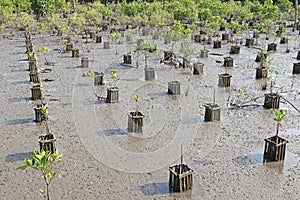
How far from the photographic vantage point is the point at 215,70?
1521 centimetres

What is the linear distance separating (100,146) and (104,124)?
1.34 meters

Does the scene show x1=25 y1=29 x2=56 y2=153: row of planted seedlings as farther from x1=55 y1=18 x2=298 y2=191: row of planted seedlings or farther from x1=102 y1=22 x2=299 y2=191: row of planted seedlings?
x1=102 y1=22 x2=299 y2=191: row of planted seedlings

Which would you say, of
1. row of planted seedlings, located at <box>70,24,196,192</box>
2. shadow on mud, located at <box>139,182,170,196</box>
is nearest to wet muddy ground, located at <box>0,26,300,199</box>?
shadow on mud, located at <box>139,182,170,196</box>

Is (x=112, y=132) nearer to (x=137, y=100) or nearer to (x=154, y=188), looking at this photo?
(x=137, y=100)

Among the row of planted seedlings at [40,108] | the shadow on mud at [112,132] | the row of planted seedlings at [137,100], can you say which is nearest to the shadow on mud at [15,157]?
the row of planted seedlings at [40,108]

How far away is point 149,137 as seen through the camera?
9234 millimetres

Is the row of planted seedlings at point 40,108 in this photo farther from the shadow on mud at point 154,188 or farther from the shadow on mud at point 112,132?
the shadow on mud at point 154,188

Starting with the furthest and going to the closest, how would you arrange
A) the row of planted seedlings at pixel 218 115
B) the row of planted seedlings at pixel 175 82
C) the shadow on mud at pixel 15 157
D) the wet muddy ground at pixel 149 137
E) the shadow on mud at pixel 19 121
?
the shadow on mud at pixel 19 121
the row of planted seedlings at pixel 175 82
the shadow on mud at pixel 15 157
the row of planted seedlings at pixel 218 115
the wet muddy ground at pixel 149 137

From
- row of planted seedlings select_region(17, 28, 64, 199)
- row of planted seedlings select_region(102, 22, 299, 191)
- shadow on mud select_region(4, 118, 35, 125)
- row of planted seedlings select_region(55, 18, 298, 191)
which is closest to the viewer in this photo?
row of planted seedlings select_region(17, 28, 64, 199)

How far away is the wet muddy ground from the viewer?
23.2 feet

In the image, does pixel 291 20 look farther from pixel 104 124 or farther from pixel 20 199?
pixel 20 199

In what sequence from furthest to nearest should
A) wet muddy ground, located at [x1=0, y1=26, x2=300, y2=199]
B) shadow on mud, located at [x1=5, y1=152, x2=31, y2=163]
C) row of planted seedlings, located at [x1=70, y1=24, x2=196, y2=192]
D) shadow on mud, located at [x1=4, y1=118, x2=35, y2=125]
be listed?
shadow on mud, located at [x1=4, y1=118, x2=35, y2=125], shadow on mud, located at [x1=5, y1=152, x2=31, y2=163], wet muddy ground, located at [x1=0, y1=26, x2=300, y2=199], row of planted seedlings, located at [x1=70, y1=24, x2=196, y2=192]

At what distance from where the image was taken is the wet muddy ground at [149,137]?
707 cm

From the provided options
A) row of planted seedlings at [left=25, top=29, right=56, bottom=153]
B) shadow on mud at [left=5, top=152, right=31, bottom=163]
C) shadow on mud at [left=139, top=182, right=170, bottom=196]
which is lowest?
shadow on mud at [left=139, top=182, right=170, bottom=196]
